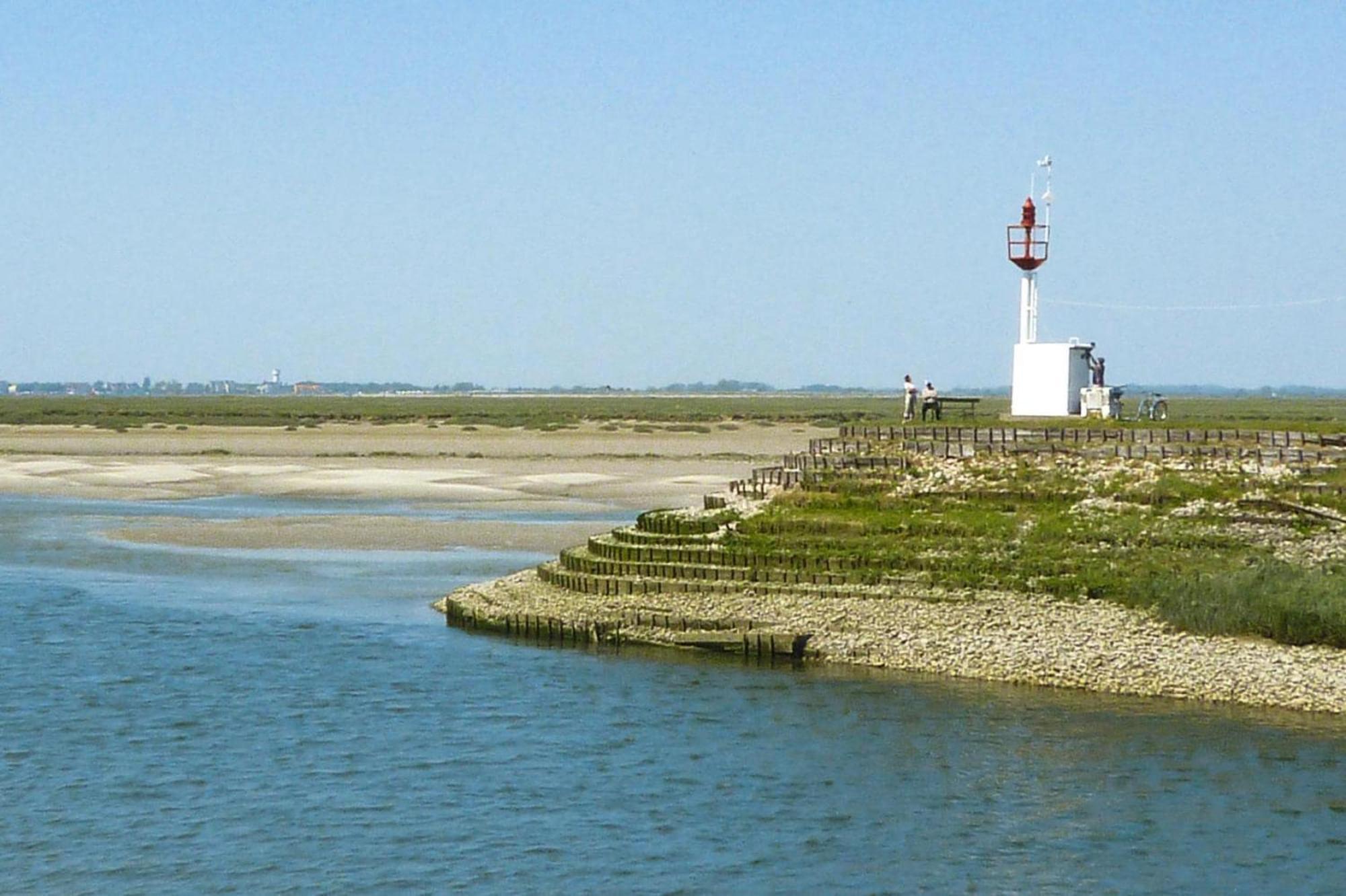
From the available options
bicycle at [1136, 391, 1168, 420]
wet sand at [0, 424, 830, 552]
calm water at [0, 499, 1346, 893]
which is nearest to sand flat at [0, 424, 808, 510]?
wet sand at [0, 424, 830, 552]

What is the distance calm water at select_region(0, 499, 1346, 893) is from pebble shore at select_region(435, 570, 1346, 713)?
788mm

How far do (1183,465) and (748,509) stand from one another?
8.39 metres

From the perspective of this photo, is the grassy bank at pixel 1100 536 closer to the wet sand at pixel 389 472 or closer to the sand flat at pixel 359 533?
the sand flat at pixel 359 533

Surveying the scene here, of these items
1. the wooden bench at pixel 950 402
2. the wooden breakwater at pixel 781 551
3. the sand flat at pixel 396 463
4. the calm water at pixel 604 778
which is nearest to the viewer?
the calm water at pixel 604 778

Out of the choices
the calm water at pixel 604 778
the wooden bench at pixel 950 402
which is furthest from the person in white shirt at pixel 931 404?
the calm water at pixel 604 778

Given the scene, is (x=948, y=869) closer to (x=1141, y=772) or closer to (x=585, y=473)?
(x=1141, y=772)

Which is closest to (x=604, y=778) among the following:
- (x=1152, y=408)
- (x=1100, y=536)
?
(x=1100, y=536)

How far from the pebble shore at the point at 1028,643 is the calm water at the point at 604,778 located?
788 mm

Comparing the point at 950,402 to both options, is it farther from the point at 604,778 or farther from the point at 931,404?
the point at 604,778

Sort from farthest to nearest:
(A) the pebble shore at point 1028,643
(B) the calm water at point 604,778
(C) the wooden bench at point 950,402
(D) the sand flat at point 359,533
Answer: (D) the sand flat at point 359,533 → (C) the wooden bench at point 950,402 → (A) the pebble shore at point 1028,643 → (B) the calm water at point 604,778

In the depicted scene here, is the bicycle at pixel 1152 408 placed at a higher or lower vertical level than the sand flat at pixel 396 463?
higher

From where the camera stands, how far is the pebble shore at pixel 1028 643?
26109 mm

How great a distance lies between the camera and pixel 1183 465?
3322 centimetres

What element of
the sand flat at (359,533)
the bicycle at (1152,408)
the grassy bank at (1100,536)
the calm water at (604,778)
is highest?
the bicycle at (1152,408)
